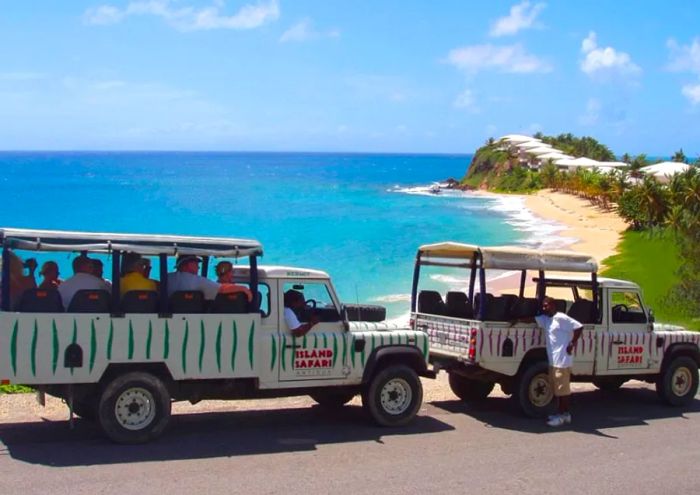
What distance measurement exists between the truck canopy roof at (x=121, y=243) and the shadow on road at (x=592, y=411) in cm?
404

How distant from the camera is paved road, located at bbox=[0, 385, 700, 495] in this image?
8.23 metres

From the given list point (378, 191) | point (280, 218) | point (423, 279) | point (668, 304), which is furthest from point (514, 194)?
point (668, 304)

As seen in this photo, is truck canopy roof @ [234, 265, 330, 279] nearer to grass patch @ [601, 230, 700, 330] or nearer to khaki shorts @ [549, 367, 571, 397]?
khaki shorts @ [549, 367, 571, 397]

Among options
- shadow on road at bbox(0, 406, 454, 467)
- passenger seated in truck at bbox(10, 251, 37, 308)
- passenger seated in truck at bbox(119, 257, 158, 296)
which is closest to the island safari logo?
shadow on road at bbox(0, 406, 454, 467)

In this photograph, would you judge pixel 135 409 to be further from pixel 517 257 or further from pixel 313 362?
pixel 517 257

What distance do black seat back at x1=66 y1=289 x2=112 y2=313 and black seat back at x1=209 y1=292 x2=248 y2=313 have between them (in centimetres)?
117

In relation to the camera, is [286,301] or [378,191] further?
[378,191]

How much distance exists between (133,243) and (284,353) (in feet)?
6.88

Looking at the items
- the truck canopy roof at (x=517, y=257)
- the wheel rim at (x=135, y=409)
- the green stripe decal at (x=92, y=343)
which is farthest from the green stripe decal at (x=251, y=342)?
the truck canopy roof at (x=517, y=257)

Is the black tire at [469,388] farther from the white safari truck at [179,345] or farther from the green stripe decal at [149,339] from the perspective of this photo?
the green stripe decal at [149,339]

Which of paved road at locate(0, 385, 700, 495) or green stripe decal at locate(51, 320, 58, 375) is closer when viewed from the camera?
paved road at locate(0, 385, 700, 495)

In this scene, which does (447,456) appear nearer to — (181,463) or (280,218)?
(181,463)

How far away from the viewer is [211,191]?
142 metres

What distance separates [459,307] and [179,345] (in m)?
4.67
